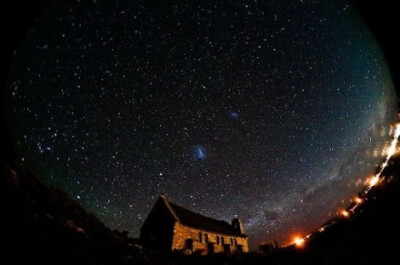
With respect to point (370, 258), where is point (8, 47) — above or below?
above

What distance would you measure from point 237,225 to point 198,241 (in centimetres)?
1801

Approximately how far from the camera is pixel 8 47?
20.1 feet

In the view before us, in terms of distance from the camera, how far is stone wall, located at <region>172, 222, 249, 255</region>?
29.0m

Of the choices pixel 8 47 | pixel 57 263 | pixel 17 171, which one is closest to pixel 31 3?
pixel 8 47

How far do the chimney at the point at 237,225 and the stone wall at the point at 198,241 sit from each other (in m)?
5.32

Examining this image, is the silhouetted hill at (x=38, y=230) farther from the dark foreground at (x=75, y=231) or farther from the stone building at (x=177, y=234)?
the stone building at (x=177, y=234)

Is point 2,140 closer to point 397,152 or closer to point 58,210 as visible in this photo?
point 58,210

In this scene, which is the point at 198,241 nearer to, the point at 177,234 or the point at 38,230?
the point at 177,234

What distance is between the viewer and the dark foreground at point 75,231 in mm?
4859

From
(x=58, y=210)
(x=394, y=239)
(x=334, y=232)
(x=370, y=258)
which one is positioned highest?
(x=58, y=210)

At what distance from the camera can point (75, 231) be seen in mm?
6797

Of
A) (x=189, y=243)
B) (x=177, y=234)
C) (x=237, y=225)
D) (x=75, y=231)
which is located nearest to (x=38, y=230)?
(x=75, y=231)

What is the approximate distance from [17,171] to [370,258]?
917 cm

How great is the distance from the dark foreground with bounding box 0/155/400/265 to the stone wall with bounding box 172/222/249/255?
21.6m
